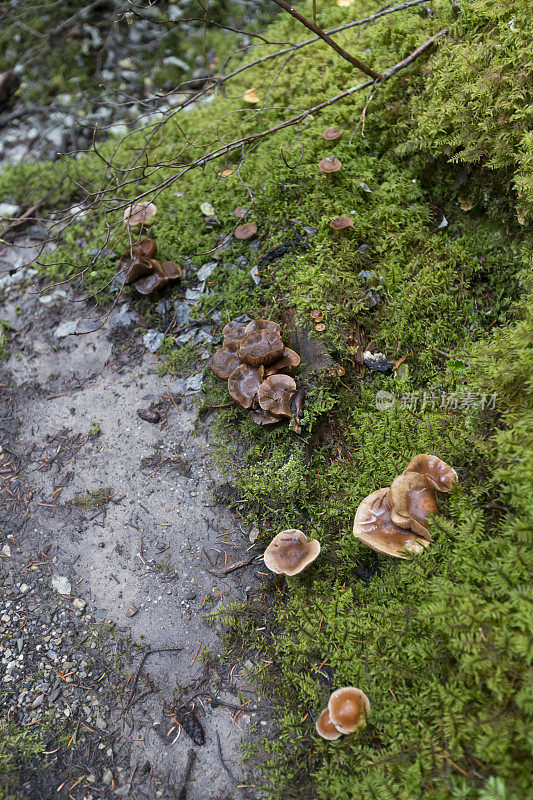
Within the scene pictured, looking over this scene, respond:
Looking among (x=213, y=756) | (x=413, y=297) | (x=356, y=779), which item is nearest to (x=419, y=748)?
(x=356, y=779)

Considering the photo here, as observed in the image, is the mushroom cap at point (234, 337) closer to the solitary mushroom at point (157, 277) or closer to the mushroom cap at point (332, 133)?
the solitary mushroom at point (157, 277)

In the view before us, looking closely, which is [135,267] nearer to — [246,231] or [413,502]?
[246,231]

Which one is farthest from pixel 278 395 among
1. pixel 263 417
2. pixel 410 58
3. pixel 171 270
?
pixel 410 58

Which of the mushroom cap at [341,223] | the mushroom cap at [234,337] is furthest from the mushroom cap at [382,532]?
the mushroom cap at [341,223]

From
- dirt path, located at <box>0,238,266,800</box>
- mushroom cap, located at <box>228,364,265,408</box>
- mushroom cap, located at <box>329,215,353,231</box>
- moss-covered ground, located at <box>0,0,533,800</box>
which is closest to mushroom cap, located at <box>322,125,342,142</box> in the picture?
moss-covered ground, located at <box>0,0,533,800</box>

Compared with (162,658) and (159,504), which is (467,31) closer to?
(159,504)
